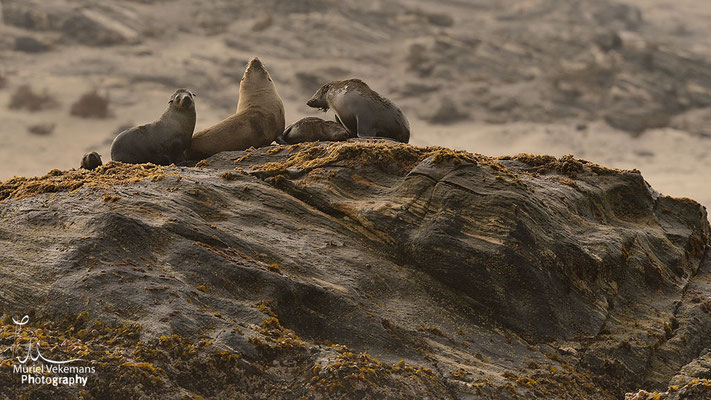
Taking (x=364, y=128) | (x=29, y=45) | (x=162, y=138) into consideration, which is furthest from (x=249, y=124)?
(x=29, y=45)

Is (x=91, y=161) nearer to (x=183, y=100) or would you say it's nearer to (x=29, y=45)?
(x=183, y=100)

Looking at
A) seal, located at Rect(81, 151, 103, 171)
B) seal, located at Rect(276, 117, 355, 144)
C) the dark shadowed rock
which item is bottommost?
the dark shadowed rock

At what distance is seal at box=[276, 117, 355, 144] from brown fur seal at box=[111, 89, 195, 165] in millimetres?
1237

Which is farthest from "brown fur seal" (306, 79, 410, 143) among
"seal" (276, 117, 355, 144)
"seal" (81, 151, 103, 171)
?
"seal" (81, 151, 103, 171)

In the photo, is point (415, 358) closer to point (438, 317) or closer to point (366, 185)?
point (438, 317)

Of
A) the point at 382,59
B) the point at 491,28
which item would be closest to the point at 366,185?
the point at 382,59

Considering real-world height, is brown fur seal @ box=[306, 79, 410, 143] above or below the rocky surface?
above

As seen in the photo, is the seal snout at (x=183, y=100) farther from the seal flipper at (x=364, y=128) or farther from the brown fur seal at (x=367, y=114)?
the seal flipper at (x=364, y=128)

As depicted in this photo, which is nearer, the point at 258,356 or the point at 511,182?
the point at 258,356

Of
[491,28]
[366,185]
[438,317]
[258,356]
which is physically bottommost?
[258,356]

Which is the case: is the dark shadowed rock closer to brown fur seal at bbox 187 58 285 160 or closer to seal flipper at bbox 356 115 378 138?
brown fur seal at bbox 187 58 285 160

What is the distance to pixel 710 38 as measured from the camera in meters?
43.1

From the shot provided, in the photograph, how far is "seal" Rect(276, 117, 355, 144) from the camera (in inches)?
412

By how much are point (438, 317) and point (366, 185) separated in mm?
1702
